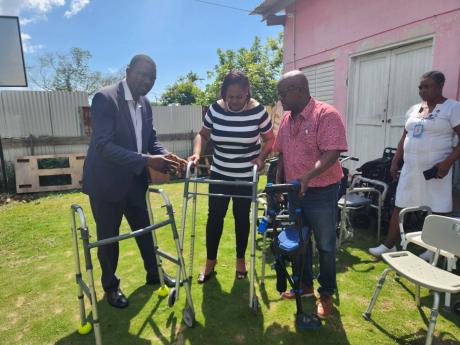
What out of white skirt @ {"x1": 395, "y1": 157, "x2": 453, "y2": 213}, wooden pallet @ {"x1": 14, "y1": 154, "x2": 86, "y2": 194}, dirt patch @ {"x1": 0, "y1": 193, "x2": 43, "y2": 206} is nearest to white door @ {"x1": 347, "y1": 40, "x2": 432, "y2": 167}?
white skirt @ {"x1": 395, "y1": 157, "x2": 453, "y2": 213}

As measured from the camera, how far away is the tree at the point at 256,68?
2383 cm

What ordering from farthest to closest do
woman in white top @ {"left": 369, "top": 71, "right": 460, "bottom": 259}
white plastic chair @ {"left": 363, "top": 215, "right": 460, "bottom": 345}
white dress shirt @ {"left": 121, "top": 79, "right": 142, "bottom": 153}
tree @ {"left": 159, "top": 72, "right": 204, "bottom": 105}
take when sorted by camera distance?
tree @ {"left": 159, "top": 72, "right": 204, "bottom": 105}, woman in white top @ {"left": 369, "top": 71, "right": 460, "bottom": 259}, white dress shirt @ {"left": 121, "top": 79, "right": 142, "bottom": 153}, white plastic chair @ {"left": 363, "top": 215, "right": 460, "bottom": 345}

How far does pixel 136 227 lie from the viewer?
318 cm

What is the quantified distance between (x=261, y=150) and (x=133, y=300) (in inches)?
75.6

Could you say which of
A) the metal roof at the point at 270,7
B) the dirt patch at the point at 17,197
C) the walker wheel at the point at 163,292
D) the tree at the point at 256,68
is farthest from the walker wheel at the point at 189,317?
the tree at the point at 256,68

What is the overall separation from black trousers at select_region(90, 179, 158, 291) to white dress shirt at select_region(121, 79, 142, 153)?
0.43 meters

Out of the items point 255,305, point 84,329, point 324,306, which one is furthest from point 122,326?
point 324,306

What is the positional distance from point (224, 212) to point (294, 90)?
145 centimetres

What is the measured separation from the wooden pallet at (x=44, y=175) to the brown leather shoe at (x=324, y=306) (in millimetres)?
7245

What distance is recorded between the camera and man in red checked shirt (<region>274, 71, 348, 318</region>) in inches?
91.4

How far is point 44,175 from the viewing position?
7902 mm

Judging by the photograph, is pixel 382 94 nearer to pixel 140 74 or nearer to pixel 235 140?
pixel 235 140

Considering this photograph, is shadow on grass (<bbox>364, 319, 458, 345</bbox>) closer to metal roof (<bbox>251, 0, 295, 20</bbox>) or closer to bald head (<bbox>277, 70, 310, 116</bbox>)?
bald head (<bbox>277, 70, 310, 116</bbox>)

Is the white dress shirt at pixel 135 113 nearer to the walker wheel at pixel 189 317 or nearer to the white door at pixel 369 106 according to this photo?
the walker wheel at pixel 189 317
